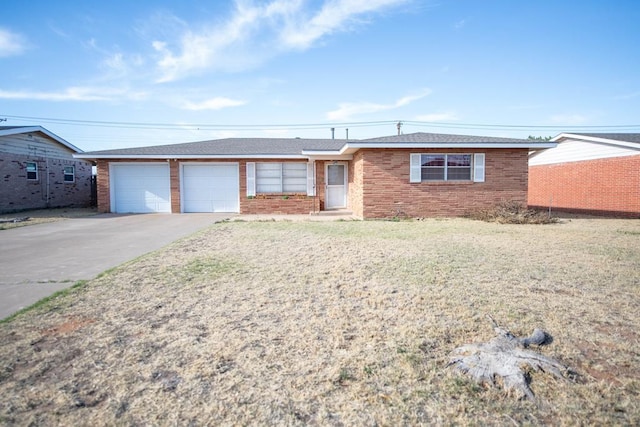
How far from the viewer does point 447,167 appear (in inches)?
528

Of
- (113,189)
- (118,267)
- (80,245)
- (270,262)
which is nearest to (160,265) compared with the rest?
(118,267)

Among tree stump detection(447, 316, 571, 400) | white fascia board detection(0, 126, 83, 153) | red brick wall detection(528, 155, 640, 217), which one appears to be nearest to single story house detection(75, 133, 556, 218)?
white fascia board detection(0, 126, 83, 153)

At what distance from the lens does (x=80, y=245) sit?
762 cm

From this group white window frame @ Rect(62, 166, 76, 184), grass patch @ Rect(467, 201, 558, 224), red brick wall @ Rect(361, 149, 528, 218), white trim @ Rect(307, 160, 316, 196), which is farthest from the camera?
white window frame @ Rect(62, 166, 76, 184)

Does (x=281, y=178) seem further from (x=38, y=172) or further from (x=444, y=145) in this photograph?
(x=38, y=172)

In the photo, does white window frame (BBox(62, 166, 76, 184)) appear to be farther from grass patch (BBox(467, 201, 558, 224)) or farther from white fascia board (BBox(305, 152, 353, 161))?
grass patch (BBox(467, 201, 558, 224))

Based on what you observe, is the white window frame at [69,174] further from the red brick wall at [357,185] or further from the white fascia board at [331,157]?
the red brick wall at [357,185]

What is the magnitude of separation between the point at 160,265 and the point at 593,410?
18.4 feet

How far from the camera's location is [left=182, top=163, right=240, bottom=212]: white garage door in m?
16.5

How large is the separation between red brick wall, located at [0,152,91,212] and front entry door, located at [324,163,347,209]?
14.8 metres

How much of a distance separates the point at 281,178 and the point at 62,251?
34.7 ft

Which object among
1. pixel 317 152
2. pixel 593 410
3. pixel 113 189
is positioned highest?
pixel 317 152

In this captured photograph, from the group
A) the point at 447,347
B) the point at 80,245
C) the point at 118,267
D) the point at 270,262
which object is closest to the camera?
the point at 447,347

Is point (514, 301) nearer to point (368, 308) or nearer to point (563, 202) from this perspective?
point (368, 308)
